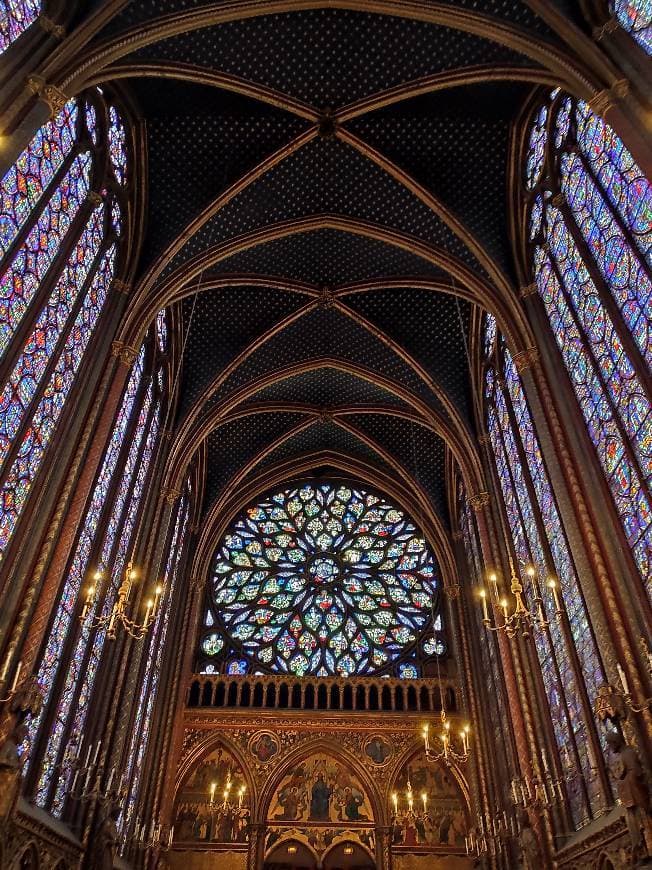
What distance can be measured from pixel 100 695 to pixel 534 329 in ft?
38.4

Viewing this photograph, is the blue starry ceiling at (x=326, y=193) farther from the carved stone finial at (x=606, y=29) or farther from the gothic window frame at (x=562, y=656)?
the gothic window frame at (x=562, y=656)

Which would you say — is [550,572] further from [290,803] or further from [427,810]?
[290,803]

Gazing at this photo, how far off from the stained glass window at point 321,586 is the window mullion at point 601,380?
41.7 feet

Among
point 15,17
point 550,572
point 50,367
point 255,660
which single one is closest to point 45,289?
point 50,367

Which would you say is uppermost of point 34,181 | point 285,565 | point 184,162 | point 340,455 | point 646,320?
point 340,455

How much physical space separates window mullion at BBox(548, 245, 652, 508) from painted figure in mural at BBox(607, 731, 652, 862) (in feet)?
11.6

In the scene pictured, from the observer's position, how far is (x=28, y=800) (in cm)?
1120

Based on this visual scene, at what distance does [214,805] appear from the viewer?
19.5 m

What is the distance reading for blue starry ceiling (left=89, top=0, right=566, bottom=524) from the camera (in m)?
14.0

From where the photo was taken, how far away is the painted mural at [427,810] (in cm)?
1886

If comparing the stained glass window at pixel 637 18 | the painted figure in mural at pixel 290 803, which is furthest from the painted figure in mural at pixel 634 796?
the painted figure in mural at pixel 290 803

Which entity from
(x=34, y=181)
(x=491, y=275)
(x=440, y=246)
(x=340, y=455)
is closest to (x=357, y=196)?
(x=440, y=246)

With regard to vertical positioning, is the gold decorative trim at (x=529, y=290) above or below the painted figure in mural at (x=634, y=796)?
above

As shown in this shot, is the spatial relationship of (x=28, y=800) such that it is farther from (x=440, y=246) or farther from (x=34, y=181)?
(x=440, y=246)
